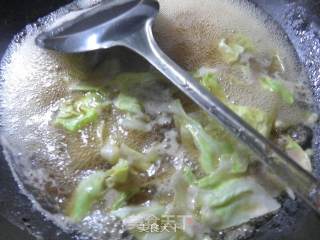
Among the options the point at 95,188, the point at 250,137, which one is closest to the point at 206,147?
the point at 250,137

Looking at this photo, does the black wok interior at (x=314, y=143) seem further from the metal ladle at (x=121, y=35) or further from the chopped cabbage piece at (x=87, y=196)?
the metal ladle at (x=121, y=35)

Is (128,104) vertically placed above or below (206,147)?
above

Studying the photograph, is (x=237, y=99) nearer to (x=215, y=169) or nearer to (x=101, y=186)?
(x=215, y=169)

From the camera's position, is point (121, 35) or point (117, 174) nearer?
point (117, 174)

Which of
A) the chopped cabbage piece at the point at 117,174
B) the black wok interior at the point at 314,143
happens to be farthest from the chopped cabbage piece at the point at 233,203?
the chopped cabbage piece at the point at 117,174

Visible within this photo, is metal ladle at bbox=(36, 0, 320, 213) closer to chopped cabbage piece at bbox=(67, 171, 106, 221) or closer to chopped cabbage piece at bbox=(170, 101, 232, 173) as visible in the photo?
chopped cabbage piece at bbox=(170, 101, 232, 173)

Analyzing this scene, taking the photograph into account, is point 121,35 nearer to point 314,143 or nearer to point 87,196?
point 87,196

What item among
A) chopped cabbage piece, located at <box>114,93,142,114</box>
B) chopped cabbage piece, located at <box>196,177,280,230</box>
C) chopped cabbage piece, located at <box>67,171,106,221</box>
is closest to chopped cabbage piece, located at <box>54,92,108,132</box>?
chopped cabbage piece, located at <box>114,93,142,114</box>
